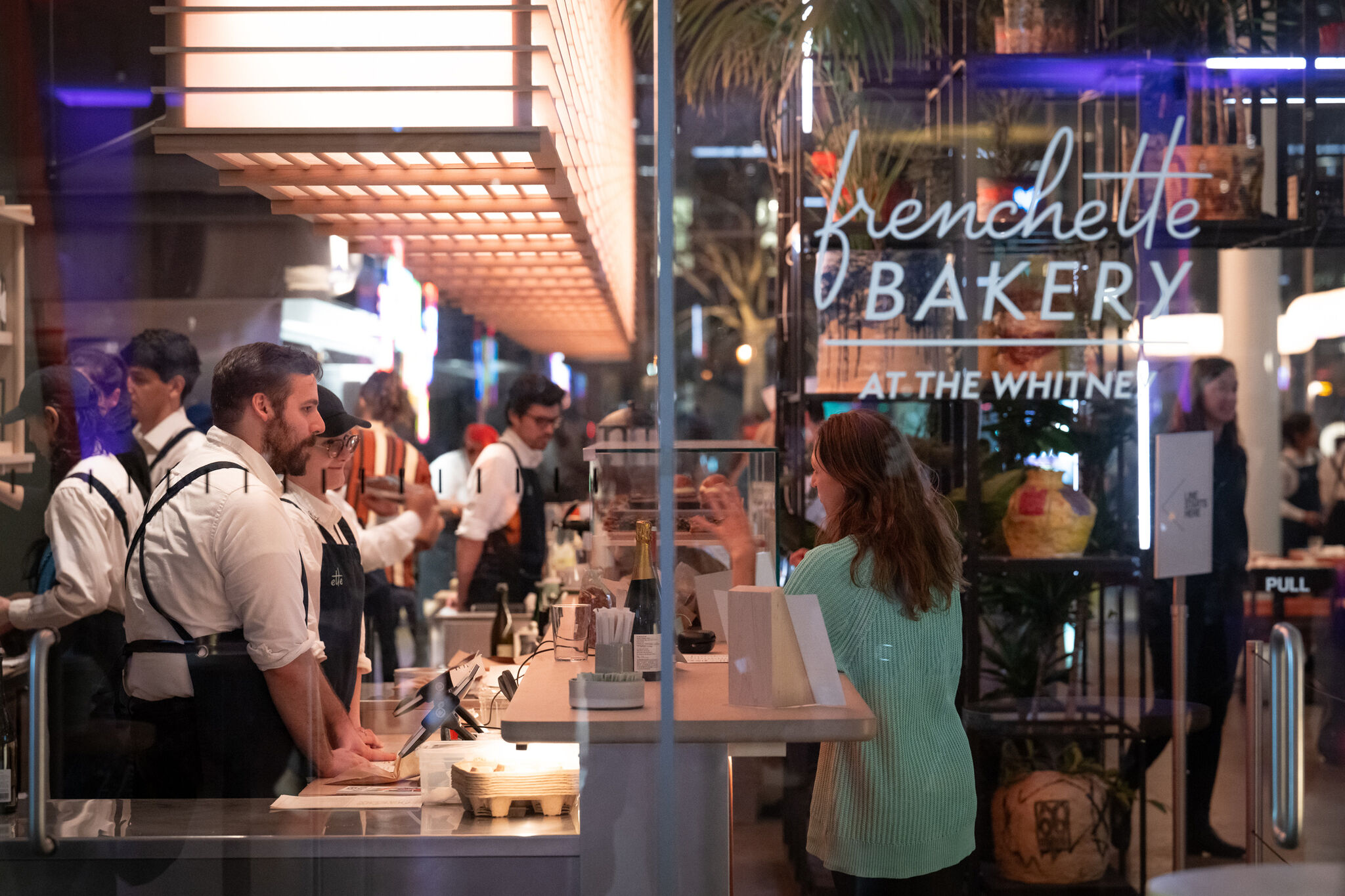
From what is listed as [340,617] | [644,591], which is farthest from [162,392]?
[644,591]

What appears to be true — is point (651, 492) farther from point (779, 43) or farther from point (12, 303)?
point (12, 303)

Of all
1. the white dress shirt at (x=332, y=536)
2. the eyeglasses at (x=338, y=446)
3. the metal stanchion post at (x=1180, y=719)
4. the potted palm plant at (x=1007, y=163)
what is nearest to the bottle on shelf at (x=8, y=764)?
the white dress shirt at (x=332, y=536)

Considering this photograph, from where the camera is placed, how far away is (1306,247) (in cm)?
296

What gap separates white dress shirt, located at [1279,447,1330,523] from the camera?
2.92 meters

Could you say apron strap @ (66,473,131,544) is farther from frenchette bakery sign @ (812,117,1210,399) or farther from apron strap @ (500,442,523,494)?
frenchette bakery sign @ (812,117,1210,399)

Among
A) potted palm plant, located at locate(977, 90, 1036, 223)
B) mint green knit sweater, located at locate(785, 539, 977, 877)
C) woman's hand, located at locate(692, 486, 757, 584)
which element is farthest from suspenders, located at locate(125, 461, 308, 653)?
potted palm plant, located at locate(977, 90, 1036, 223)

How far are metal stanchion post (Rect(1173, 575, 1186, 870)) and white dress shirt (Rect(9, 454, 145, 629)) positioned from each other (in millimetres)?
2350

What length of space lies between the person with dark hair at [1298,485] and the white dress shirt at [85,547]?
102 inches

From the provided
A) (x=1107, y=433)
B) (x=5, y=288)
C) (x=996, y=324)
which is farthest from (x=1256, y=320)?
(x=5, y=288)

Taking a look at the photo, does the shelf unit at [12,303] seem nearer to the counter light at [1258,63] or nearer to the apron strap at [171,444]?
the apron strap at [171,444]

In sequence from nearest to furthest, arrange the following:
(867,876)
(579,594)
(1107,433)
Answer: (867,876)
(579,594)
(1107,433)

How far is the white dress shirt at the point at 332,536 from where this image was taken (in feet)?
8.07

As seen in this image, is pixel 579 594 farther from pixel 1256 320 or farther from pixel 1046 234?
pixel 1256 320

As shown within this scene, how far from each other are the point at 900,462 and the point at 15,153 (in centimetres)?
205
